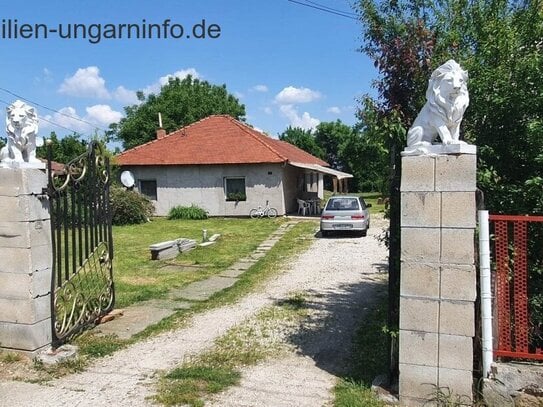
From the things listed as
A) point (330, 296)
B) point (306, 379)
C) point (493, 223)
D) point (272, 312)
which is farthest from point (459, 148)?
point (330, 296)

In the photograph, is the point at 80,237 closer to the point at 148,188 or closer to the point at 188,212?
the point at 188,212

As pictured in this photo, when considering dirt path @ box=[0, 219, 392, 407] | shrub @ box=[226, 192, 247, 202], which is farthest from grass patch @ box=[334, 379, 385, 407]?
shrub @ box=[226, 192, 247, 202]

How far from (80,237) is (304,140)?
163 feet

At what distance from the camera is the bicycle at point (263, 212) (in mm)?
22766

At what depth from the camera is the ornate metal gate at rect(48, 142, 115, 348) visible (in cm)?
567

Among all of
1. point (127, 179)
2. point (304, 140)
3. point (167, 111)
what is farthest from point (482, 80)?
point (304, 140)

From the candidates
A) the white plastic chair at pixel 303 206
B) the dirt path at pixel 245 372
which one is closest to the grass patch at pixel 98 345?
the dirt path at pixel 245 372

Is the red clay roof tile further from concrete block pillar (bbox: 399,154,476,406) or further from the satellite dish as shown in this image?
concrete block pillar (bbox: 399,154,476,406)

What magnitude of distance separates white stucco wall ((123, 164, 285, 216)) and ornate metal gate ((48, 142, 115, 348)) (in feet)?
52.1

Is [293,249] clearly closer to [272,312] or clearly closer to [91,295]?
[272,312]

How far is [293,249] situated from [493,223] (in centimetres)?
968

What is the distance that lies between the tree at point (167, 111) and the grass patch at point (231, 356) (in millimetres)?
36174

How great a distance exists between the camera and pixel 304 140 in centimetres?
5525

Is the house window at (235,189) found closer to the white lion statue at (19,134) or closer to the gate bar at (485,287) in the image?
the white lion statue at (19,134)
